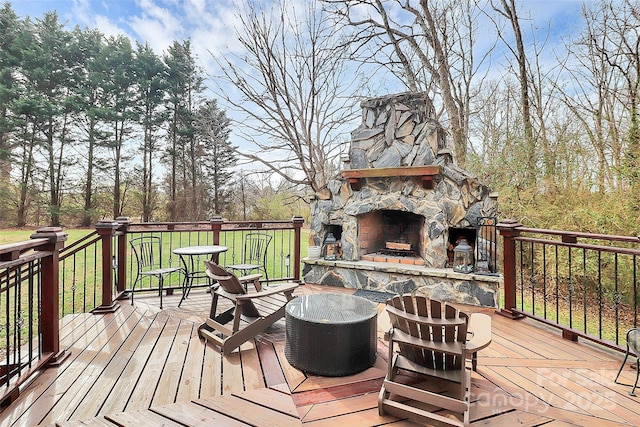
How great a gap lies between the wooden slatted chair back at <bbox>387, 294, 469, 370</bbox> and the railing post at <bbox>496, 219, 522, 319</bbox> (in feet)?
6.61

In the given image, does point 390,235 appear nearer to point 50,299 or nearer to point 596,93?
point 50,299

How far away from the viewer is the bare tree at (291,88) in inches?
289

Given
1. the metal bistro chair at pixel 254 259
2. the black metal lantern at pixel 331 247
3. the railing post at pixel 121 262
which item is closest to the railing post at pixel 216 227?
the metal bistro chair at pixel 254 259

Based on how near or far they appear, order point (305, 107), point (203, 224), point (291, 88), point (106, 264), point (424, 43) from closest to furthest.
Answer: point (106, 264)
point (203, 224)
point (424, 43)
point (291, 88)
point (305, 107)

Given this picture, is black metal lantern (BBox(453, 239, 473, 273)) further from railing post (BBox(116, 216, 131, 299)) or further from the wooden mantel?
railing post (BBox(116, 216, 131, 299))

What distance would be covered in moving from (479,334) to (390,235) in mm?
3407

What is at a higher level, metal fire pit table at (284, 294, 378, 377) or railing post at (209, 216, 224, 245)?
railing post at (209, 216, 224, 245)

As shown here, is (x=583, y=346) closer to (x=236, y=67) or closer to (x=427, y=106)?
(x=427, y=106)

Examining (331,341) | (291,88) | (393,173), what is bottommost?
(331,341)

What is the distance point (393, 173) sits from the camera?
4.34 metres

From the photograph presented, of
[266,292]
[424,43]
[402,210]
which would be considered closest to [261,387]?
[266,292]

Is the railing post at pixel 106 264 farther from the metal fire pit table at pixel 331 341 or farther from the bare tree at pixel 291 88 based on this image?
the bare tree at pixel 291 88

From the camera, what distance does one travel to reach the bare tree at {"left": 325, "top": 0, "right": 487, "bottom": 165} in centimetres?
702

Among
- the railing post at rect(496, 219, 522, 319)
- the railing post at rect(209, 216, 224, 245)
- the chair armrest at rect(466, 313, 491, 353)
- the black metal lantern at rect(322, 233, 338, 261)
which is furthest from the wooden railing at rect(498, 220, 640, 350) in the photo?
the railing post at rect(209, 216, 224, 245)
